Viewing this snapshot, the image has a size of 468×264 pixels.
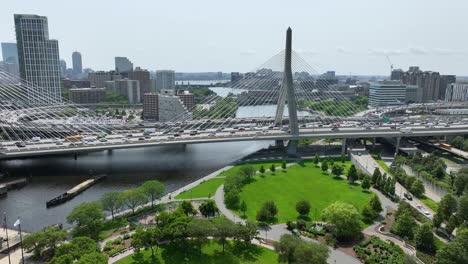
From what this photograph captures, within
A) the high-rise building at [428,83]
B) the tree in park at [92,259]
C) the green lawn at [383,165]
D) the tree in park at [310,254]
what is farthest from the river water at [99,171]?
the high-rise building at [428,83]

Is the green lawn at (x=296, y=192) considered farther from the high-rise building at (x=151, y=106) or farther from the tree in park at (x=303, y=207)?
the high-rise building at (x=151, y=106)

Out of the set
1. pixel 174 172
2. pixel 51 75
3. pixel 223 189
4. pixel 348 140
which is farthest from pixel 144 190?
pixel 51 75

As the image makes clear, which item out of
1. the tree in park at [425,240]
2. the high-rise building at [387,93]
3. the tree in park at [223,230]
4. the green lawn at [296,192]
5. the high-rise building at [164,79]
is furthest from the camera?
the high-rise building at [164,79]

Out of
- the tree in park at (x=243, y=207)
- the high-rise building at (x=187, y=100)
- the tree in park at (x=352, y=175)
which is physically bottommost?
the tree in park at (x=243, y=207)

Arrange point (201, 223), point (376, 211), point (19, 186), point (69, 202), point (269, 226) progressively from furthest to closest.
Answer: point (19, 186)
point (69, 202)
point (376, 211)
point (269, 226)
point (201, 223)

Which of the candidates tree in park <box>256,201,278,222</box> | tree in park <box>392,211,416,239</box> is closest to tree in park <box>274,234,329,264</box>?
tree in park <box>256,201,278,222</box>

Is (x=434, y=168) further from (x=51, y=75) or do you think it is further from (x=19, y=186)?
(x=51, y=75)
